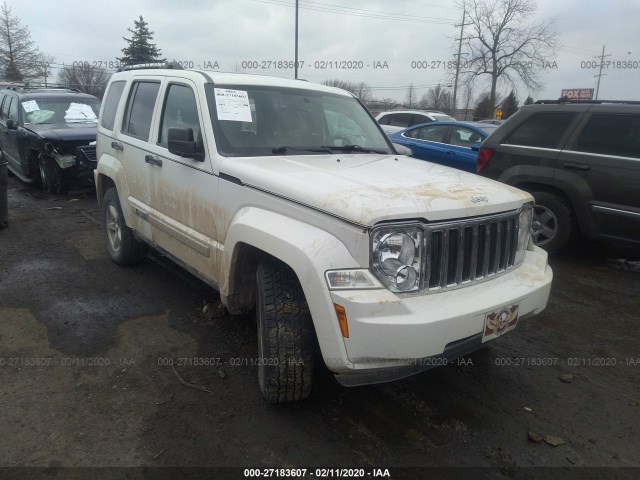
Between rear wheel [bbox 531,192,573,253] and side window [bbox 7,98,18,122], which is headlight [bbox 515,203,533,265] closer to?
rear wheel [bbox 531,192,573,253]

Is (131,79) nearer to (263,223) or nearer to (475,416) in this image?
(263,223)

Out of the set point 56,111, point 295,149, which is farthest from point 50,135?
point 295,149

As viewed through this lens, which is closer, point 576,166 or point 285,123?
point 285,123

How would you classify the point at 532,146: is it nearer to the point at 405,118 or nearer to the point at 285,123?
the point at 285,123

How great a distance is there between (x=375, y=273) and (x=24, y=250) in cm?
523

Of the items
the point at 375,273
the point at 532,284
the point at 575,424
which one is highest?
the point at 375,273

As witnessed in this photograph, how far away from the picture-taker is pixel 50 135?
8.22m

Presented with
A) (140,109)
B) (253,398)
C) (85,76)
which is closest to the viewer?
(253,398)

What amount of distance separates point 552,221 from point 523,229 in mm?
3134

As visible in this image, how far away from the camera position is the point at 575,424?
2.86 meters

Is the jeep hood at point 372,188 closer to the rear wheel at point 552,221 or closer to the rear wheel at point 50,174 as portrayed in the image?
the rear wheel at point 552,221

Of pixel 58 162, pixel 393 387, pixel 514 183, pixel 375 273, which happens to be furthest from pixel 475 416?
pixel 58 162

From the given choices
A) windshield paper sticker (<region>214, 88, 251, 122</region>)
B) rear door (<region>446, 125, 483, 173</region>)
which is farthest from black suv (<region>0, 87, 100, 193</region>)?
rear door (<region>446, 125, 483, 173</region>)

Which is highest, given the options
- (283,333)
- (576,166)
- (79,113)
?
(79,113)
